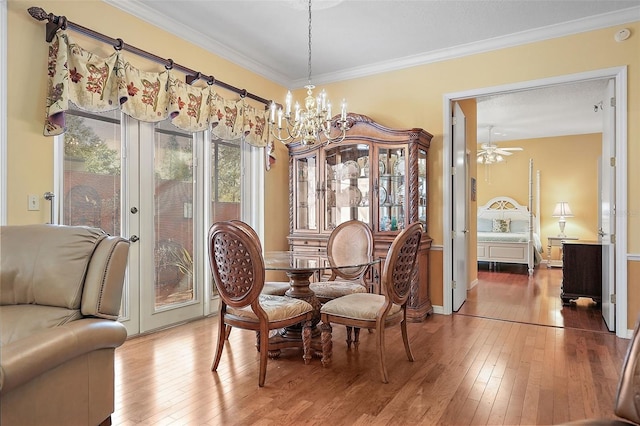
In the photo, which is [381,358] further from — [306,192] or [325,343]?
[306,192]

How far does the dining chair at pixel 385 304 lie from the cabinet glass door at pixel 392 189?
1.41m

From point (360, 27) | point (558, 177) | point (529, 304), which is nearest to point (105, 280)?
point (360, 27)

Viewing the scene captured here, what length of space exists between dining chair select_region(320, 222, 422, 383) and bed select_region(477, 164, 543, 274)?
17.7ft

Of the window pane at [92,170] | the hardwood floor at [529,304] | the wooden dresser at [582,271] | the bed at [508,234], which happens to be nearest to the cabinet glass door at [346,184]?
the hardwood floor at [529,304]

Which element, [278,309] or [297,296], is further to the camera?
[297,296]

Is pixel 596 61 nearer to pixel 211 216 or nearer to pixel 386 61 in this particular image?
pixel 386 61

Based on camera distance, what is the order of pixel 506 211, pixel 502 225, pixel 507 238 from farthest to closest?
pixel 506 211 → pixel 502 225 → pixel 507 238

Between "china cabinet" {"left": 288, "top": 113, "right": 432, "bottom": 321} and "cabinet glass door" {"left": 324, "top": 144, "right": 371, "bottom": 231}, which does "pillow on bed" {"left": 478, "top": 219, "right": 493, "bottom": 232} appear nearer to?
"china cabinet" {"left": 288, "top": 113, "right": 432, "bottom": 321}

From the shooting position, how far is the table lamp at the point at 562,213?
7868 millimetres

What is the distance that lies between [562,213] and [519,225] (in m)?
0.82

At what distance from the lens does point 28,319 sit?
170cm

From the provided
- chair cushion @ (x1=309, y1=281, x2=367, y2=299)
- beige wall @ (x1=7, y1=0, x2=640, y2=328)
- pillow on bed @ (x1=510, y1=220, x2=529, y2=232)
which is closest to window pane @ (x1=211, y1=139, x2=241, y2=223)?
beige wall @ (x1=7, y1=0, x2=640, y2=328)

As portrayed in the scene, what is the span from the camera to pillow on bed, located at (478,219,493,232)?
859 centimetres

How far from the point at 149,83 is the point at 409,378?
9.96 feet
